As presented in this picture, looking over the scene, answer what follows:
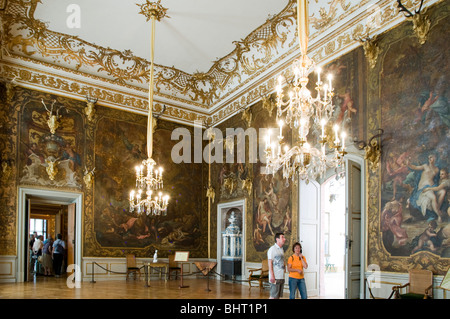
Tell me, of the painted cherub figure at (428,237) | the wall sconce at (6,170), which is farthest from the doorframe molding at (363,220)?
the wall sconce at (6,170)

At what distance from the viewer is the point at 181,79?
15.3 meters

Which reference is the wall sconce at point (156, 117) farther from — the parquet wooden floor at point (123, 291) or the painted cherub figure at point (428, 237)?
the painted cherub figure at point (428, 237)

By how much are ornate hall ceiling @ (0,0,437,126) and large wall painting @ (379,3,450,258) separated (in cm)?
116

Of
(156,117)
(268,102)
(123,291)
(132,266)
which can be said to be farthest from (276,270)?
A: (156,117)

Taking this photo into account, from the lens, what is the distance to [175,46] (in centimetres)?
1319

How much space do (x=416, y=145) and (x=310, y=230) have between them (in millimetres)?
4415

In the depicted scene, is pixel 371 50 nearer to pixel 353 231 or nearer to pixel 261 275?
pixel 353 231

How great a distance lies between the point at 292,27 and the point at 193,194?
764 centimetres

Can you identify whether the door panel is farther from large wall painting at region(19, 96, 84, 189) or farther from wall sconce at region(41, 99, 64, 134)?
wall sconce at region(41, 99, 64, 134)

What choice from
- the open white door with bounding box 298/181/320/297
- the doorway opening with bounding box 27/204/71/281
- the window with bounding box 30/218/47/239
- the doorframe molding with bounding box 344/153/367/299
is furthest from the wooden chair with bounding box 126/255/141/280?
the window with bounding box 30/218/47/239

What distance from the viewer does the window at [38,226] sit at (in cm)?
1945

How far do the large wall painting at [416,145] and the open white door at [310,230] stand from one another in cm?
300

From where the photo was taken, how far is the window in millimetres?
19453
